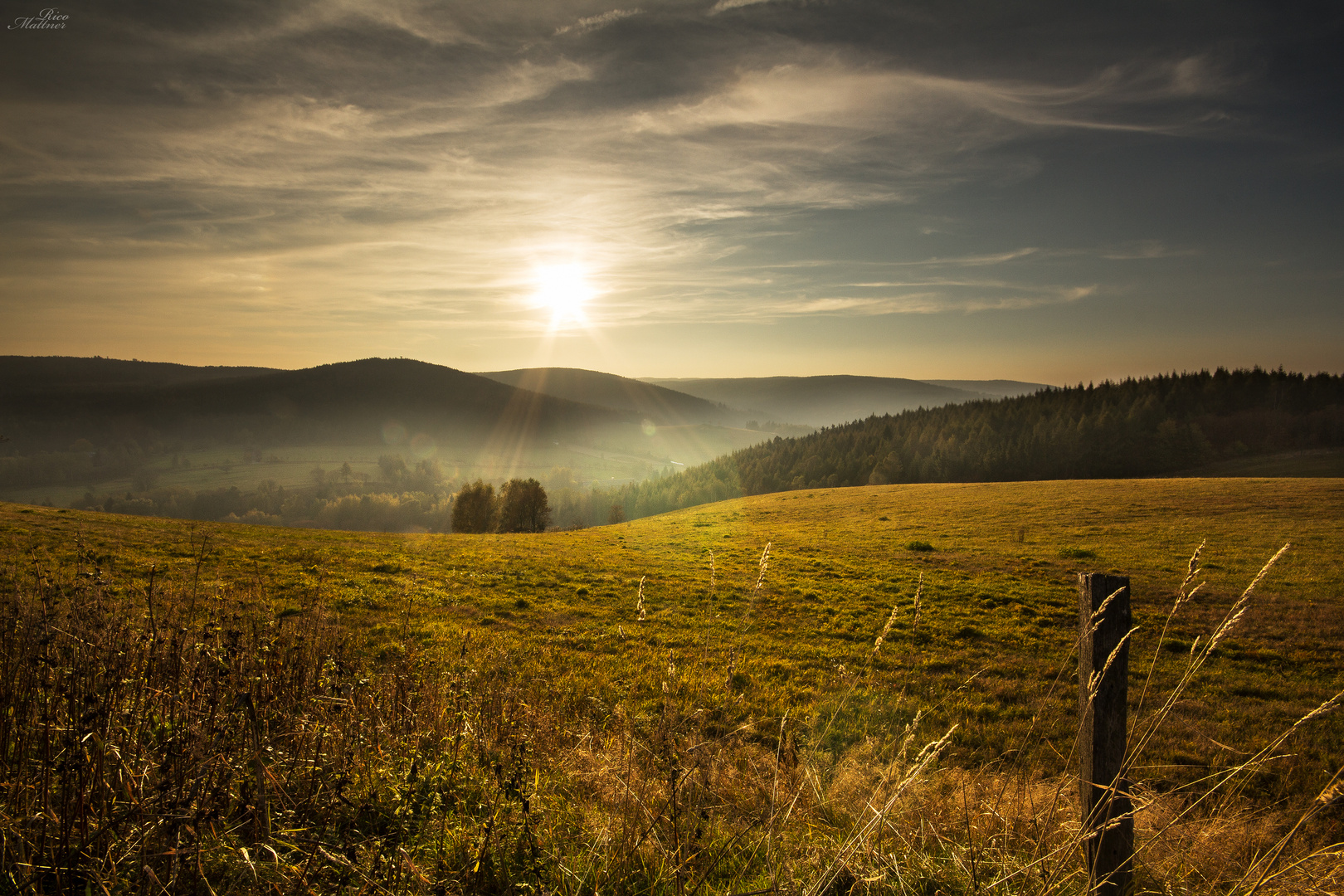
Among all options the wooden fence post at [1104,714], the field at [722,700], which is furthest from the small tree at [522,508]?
the wooden fence post at [1104,714]

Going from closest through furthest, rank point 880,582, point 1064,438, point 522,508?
point 880,582 < point 522,508 < point 1064,438

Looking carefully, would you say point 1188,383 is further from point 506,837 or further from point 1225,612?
point 506,837

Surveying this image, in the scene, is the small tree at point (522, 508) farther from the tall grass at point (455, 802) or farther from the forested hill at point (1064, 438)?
the tall grass at point (455, 802)

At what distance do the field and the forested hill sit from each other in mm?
67613

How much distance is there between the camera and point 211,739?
388 centimetres

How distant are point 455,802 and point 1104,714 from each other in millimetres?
4514

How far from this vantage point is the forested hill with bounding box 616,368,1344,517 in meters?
89.6

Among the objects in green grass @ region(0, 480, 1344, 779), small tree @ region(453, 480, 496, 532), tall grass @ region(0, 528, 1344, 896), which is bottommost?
small tree @ region(453, 480, 496, 532)

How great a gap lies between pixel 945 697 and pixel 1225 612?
11.9 m

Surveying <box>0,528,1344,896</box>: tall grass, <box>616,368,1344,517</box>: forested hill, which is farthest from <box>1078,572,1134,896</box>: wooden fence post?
<box>616,368,1344,517</box>: forested hill

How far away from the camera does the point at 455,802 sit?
4.13 metres

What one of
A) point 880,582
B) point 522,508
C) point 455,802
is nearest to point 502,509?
point 522,508

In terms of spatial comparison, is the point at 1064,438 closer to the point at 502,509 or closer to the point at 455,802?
the point at 502,509

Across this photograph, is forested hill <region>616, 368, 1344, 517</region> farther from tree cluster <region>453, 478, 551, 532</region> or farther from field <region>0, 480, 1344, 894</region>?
field <region>0, 480, 1344, 894</region>
